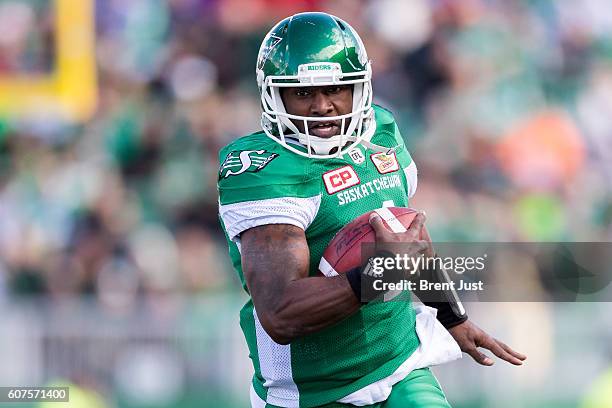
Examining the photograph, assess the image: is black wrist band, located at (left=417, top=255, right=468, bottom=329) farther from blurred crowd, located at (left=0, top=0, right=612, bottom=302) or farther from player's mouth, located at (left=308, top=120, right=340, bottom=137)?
blurred crowd, located at (left=0, top=0, right=612, bottom=302)

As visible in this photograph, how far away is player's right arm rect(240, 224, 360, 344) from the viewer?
307 centimetres

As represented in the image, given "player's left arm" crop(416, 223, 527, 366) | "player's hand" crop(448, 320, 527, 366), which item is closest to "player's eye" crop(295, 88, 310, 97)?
"player's left arm" crop(416, 223, 527, 366)

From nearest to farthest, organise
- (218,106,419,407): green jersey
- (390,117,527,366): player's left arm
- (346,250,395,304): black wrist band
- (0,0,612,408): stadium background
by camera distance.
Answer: (346,250,395,304): black wrist band, (218,106,419,407): green jersey, (390,117,527,366): player's left arm, (0,0,612,408): stadium background

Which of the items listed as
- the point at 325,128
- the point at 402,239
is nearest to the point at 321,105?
the point at 325,128

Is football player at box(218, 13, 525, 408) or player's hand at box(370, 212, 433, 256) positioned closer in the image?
player's hand at box(370, 212, 433, 256)

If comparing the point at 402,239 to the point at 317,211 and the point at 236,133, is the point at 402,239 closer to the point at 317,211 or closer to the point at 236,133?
the point at 317,211

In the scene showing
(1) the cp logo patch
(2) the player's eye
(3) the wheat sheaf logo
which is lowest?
(1) the cp logo patch

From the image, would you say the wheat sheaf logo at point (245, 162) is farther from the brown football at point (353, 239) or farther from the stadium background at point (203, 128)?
the stadium background at point (203, 128)

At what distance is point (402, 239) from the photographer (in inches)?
122

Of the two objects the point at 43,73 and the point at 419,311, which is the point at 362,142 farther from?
the point at 43,73

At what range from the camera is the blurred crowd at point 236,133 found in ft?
25.4

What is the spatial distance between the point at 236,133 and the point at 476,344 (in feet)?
15.1

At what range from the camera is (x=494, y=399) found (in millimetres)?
6418

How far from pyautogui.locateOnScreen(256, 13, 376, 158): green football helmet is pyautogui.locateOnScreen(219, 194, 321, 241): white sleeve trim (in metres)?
0.18
